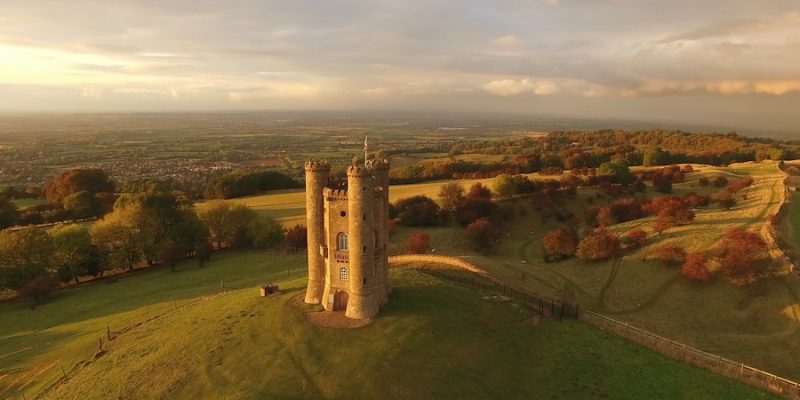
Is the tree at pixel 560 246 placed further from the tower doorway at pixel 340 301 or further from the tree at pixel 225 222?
the tree at pixel 225 222

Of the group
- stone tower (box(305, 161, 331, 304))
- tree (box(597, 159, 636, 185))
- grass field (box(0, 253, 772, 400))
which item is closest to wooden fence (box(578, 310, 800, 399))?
grass field (box(0, 253, 772, 400))

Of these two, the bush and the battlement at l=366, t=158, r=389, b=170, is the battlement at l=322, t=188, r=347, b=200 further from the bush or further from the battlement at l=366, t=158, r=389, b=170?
the bush

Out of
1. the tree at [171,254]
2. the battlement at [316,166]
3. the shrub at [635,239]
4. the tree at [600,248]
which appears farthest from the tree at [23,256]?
the shrub at [635,239]

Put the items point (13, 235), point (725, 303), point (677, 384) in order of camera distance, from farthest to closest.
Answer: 1. point (13, 235)
2. point (725, 303)
3. point (677, 384)

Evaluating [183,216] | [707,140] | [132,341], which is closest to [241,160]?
→ [183,216]

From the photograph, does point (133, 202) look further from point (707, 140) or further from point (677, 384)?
point (707, 140)

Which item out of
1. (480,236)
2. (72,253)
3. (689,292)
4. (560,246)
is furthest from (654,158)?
(72,253)
